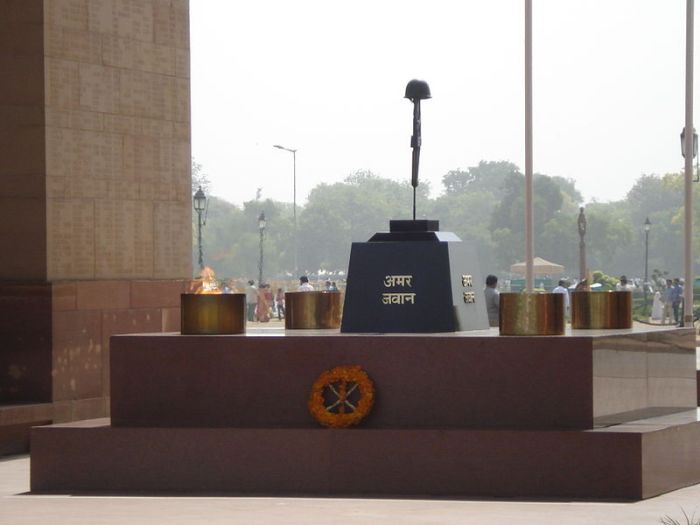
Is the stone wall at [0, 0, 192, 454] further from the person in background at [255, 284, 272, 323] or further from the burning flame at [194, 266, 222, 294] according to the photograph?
the person in background at [255, 284, 272, 323]

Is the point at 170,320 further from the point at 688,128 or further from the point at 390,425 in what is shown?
the point at 688,128

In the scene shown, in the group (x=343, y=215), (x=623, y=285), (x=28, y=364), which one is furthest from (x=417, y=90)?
(x=343, y=215)

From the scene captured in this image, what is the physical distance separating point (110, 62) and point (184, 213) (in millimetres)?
2048

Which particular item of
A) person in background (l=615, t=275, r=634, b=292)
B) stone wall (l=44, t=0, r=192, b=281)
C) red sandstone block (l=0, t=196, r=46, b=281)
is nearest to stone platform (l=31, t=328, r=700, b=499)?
person in background (l=615, t=275, r=634, b=292)

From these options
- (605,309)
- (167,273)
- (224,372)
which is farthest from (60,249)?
(605,309)

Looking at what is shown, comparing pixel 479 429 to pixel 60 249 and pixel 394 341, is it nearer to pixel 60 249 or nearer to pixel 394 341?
pixel 394 341

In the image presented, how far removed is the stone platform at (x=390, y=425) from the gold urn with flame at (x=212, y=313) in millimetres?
215

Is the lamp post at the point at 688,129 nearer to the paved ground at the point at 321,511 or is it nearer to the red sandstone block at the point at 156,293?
the red sandstone block at the point at 156,293

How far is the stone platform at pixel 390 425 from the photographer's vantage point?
11898 millimetres

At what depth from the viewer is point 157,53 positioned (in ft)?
60.5

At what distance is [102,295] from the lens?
17297mm

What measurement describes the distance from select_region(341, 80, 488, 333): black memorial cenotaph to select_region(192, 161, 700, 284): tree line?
12690 cm

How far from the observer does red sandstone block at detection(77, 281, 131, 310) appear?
55.7ft

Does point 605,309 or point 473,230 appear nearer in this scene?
point 605,309
